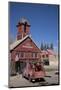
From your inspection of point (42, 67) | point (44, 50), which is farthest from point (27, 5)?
point (42, 67)

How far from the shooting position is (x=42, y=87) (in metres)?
2.53

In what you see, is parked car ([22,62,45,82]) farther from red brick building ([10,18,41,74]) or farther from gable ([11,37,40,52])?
gable ([11,37,40,52])

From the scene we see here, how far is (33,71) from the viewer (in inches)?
98.7

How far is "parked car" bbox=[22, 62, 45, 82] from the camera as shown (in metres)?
2.48

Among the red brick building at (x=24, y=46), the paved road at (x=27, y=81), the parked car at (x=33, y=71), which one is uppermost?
the red brick building at (x=24, y=46)

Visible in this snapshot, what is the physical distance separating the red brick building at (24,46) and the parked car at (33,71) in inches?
2.3

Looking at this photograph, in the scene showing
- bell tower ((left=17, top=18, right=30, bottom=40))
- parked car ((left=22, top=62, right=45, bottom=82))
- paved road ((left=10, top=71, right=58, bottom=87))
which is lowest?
paved road ((left=10, top=71, right=58, bottom=87))

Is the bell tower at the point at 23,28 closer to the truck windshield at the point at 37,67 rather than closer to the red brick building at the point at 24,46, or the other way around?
the red brick building at the point at 24,46

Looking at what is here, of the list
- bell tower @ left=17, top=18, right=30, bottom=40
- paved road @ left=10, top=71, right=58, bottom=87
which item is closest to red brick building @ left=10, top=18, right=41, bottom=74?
bell tower @ left=17, top=18, right=30, bottom=40

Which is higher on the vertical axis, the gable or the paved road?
the gable

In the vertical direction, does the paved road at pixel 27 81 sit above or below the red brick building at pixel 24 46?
below

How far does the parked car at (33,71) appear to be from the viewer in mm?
2479

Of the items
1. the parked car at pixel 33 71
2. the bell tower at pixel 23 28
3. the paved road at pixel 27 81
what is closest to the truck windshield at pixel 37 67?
the parked car at pixel 33 71

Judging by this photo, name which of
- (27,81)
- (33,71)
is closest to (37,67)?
(33,71)
